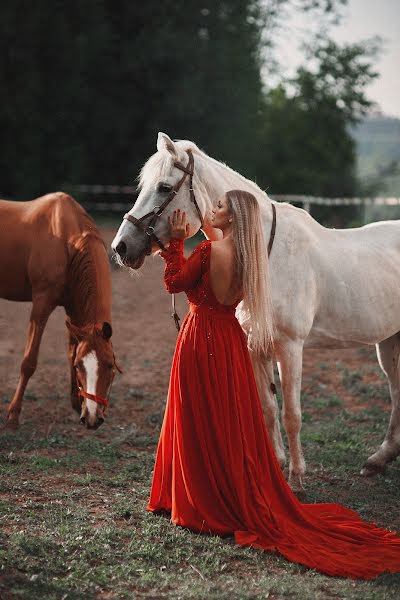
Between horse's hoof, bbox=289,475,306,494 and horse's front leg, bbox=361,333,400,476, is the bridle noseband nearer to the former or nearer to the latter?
horse's hoof, bbox=289,475,306,494

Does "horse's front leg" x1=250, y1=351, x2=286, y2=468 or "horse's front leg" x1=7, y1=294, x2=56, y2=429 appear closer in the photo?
"horse's front leg" x1=250, y1=351, x2=286, y2=468

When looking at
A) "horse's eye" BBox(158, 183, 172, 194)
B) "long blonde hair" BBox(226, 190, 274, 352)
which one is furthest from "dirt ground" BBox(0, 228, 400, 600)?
"long blonde hair" BBox(226, 190, 274, 352)

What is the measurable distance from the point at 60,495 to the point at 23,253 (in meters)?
2.50

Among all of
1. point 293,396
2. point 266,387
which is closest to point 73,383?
point 266,387

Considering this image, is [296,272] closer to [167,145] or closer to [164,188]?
[164,188]

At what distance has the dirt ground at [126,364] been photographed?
6441 millimetres

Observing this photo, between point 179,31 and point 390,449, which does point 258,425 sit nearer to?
point 390,449

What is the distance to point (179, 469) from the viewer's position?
154 inches

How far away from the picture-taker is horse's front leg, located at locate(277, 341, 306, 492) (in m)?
4.45

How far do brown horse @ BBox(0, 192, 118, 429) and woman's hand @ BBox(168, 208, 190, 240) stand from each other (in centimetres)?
148

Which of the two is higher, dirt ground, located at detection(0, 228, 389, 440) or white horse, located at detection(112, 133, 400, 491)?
white horse, located at detection(112, 133, 400, 491)

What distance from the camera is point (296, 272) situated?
14.9 ft

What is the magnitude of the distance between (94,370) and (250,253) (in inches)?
74.9

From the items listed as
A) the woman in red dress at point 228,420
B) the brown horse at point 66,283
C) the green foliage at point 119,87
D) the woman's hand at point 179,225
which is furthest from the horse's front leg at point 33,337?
the green foliage at point 119,87
